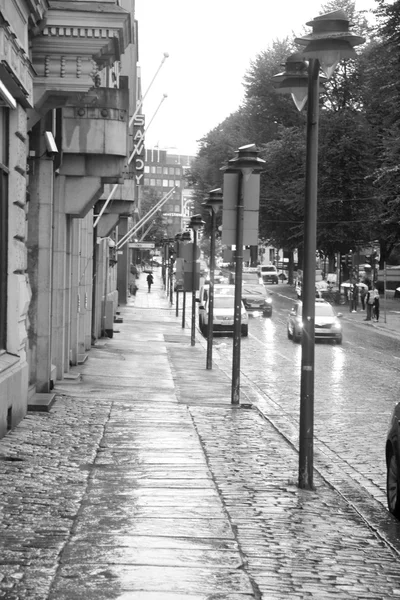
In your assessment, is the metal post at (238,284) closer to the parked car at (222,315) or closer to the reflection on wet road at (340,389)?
the reflection on wet road at (340,389)

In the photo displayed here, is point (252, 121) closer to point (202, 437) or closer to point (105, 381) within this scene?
point (105, 381)

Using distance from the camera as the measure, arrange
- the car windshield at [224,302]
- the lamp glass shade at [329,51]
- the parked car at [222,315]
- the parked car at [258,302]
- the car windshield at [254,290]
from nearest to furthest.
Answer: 1. the lamp glass shade at [329,51]
2. the parked car at [222,315]
3. the car windshield at [224,302]
4. the parked car at [258,302]
5. the car windshield at [254,290]

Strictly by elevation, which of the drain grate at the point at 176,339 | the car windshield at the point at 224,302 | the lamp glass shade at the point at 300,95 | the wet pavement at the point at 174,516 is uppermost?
the lamp glass shade at the point at 300,95

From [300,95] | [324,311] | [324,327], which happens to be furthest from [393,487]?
[324,311]

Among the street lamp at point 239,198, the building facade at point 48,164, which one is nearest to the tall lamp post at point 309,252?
the building facade at point 48,164

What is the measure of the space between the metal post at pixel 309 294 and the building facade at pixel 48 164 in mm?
2756

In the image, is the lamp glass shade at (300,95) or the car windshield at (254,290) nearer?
the lamp glass shade at (300,95)

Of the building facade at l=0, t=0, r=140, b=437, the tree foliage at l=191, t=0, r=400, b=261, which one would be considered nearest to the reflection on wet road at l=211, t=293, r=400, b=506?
the building facade at l=0, t=0, r=140, b=437

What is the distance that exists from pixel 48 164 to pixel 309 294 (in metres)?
8.38

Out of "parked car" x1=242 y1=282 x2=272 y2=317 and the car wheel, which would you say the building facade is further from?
"parked car" x1=242 y1=282 x2=272 y2=317

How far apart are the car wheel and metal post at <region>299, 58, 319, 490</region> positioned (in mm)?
950

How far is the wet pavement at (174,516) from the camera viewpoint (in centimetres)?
709

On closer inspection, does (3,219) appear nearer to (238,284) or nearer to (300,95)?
(300,95)

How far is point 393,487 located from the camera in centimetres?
999
